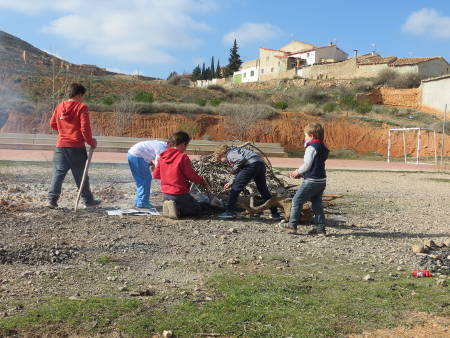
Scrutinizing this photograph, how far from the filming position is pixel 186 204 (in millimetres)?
7598

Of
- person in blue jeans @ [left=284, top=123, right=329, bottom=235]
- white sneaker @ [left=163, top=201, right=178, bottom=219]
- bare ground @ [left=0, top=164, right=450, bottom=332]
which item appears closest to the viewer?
bare ground @ [left=0, top=164, right=450, bottom=332]

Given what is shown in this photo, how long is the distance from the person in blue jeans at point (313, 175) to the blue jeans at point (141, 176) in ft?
8.39

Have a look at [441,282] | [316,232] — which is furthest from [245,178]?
[441,282]

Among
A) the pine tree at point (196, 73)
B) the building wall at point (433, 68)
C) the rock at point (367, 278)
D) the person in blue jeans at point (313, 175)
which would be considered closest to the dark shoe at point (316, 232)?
the person in blue jeans at point (313, 175)

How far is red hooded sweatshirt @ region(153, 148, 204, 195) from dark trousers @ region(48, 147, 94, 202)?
1.37m

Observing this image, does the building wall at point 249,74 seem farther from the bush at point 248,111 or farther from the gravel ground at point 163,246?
the gravel ground at point 163,246

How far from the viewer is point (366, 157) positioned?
3497 centimetres

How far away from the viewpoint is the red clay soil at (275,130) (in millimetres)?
38000

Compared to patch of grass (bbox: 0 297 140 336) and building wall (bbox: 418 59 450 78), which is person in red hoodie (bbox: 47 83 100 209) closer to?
patch of grass (bbox: 0 297 140 336)

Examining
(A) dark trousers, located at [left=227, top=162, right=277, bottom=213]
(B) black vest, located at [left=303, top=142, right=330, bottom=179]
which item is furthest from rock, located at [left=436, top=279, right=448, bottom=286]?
(A) dark trousers, located at [left=227, top=162, right=277, bottom=213]

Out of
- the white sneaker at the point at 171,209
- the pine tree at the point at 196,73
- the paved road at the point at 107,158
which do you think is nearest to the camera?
the white sneaker at the point at 171,209

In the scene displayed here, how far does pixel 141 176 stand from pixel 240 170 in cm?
172

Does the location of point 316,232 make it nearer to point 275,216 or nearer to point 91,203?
point 275,216

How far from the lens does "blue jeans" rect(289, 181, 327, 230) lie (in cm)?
693
